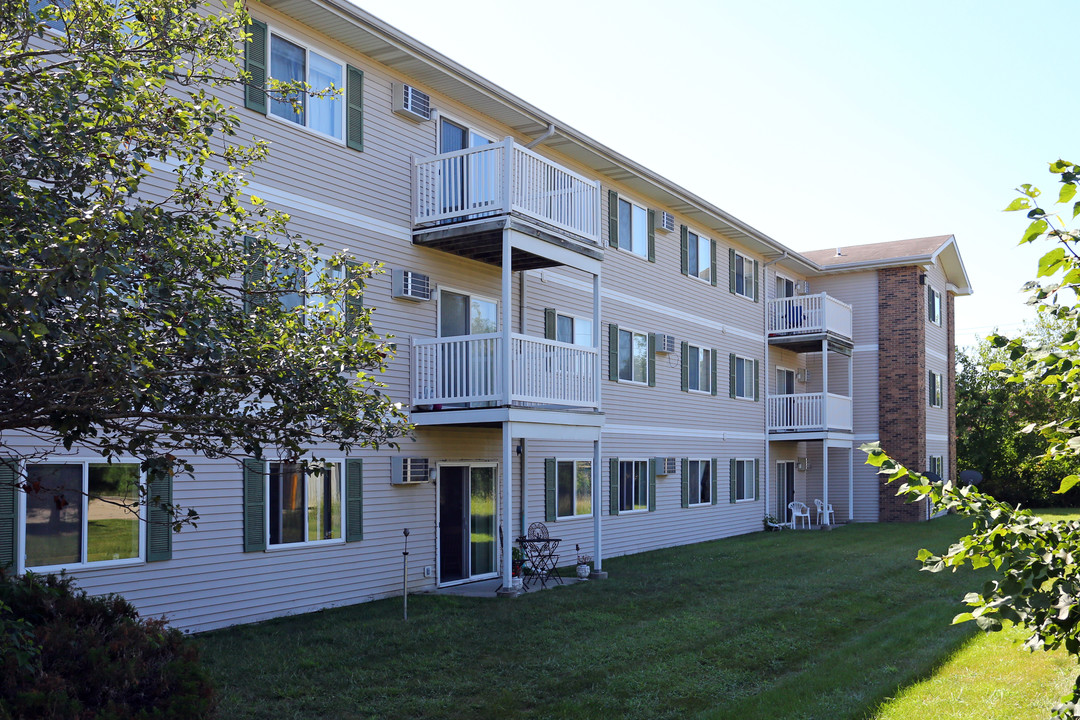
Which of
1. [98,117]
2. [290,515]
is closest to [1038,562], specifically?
[98,117]

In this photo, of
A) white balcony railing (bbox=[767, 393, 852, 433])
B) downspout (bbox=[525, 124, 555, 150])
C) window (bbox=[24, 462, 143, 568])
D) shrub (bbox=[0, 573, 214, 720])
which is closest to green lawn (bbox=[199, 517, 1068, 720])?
window (bbox=[24, 462, 143, 568])

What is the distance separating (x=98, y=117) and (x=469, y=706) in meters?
5.32

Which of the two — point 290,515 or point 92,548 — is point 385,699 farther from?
point 290,515

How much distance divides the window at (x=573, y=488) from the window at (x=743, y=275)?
901 cm

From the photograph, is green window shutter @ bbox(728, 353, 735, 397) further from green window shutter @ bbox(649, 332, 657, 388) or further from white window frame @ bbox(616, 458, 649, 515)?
white window frame @ bbox(616, 458, 649, 515)

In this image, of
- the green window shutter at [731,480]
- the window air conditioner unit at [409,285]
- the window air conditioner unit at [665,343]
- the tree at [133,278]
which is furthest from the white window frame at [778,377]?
the tree at [133,278]

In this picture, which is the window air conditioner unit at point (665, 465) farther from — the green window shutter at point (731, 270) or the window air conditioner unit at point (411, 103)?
the window air conditioner unit at point (411, 103)

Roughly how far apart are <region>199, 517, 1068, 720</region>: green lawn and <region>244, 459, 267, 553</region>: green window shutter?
995mm

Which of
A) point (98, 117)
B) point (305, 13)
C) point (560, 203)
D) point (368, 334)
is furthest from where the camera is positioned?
point (560, 203)

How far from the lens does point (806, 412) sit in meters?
27.0

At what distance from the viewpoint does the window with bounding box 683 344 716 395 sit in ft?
75.3

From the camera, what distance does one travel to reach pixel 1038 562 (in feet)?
9.91

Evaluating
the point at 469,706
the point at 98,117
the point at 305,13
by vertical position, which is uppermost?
the point at 305,13

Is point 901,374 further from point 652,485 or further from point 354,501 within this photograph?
point 354,501
